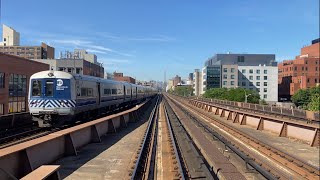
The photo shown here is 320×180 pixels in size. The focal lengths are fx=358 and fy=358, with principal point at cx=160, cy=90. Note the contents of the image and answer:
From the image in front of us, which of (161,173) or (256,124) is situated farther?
(256,124)

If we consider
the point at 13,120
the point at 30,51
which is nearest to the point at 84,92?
the point at 13,120

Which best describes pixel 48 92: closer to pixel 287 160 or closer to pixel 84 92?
pixel 84 92

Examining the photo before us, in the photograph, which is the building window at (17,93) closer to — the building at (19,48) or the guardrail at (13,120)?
the guardrail at (13,120)

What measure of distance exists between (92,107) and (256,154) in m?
13.5

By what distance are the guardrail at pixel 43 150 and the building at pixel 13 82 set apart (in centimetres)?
2618

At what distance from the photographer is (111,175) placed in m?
9.80

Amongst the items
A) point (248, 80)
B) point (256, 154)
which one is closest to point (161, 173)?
point (256, 154)

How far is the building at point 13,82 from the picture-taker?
1552 inches

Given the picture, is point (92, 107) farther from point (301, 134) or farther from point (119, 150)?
point (301, 134)

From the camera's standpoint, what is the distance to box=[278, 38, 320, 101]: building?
142 meters

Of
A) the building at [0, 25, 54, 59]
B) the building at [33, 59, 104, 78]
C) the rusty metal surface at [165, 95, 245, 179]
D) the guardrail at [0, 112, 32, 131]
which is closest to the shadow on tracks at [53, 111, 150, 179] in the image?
the rusty metal surface at [165, 95, 245, 179]

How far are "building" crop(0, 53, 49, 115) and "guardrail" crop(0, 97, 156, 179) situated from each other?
26.2 metres

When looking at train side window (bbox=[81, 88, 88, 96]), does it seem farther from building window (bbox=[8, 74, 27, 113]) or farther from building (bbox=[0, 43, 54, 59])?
building (bbox=[0, 43, 54, 59])

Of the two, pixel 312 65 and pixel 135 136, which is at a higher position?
pixel 312 65
